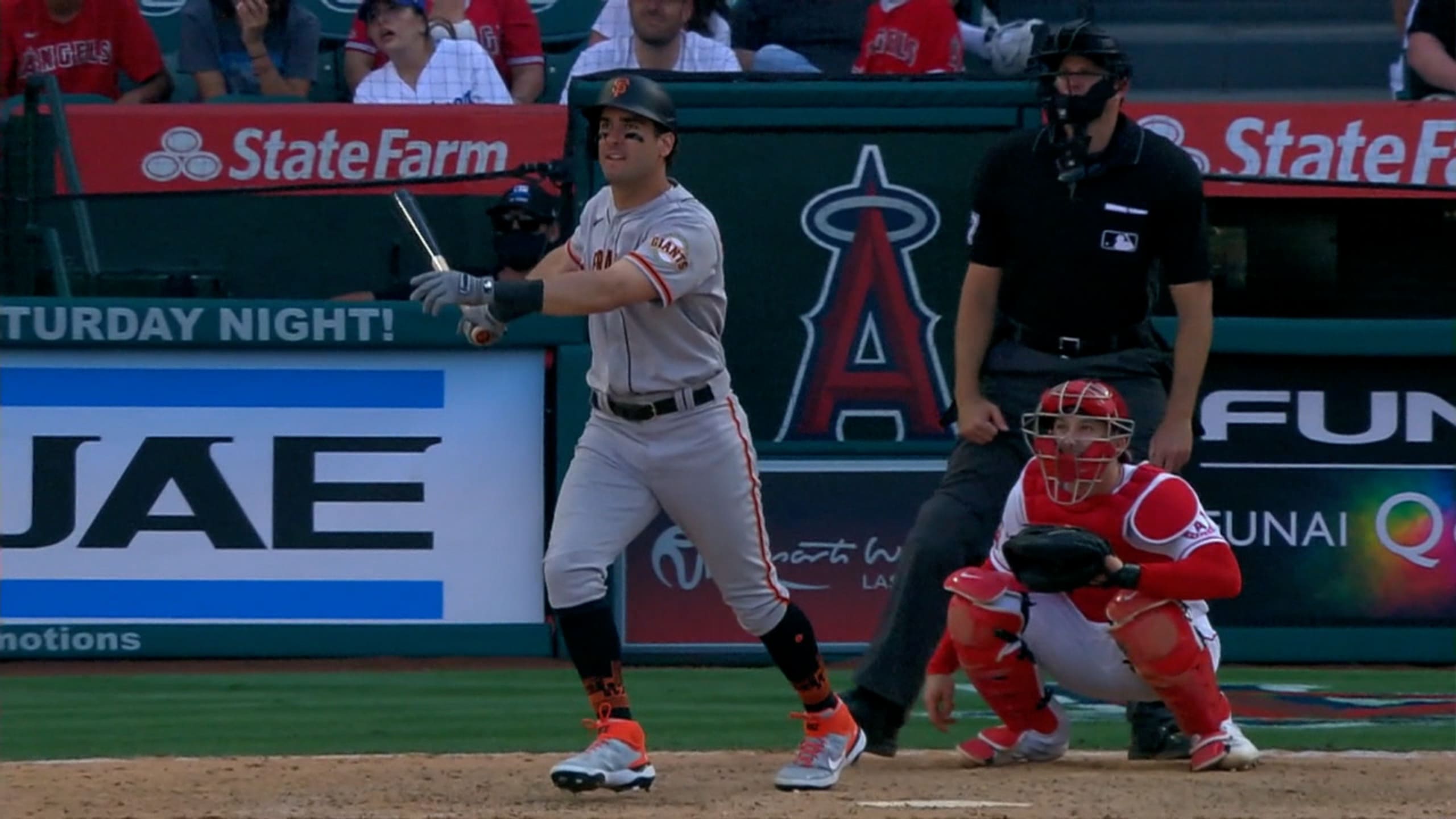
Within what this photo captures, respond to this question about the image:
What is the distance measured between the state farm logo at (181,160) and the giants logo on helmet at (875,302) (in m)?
2.78

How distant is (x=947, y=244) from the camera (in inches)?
306

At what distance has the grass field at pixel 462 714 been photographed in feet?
20.3

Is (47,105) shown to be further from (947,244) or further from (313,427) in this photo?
(947,244)

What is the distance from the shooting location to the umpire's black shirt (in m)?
5.58

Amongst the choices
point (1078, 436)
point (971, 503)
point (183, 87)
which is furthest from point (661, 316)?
point (183, 87)

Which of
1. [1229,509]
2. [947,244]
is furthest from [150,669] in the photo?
[1229,509]

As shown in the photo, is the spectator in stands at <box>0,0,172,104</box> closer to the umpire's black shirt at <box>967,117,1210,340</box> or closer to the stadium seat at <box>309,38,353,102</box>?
the stadium seat at <box>309,38,353,102</box>

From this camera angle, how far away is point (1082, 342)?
5629 millimetres

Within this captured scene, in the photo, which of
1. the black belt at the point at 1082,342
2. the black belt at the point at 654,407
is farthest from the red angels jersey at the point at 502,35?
the black belt at the point at 654,407

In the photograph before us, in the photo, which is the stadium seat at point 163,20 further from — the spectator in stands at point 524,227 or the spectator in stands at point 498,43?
the spectator in stands at point 524,227

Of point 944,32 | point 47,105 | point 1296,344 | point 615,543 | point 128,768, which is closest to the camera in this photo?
point 615,543

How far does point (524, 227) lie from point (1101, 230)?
2853 mm

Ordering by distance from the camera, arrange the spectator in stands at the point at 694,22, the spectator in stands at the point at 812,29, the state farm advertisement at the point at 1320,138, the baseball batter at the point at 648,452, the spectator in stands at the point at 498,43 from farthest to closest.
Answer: the spectator in stands at the point at 812,29, the spectator in stands at the point at 498,43, the spectator in stands at the point at 694,22, the state farm advertisement at the point at 1320,138, the baseball batter at the point at 648,452

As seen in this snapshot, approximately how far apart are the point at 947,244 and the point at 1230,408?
1146 mm
